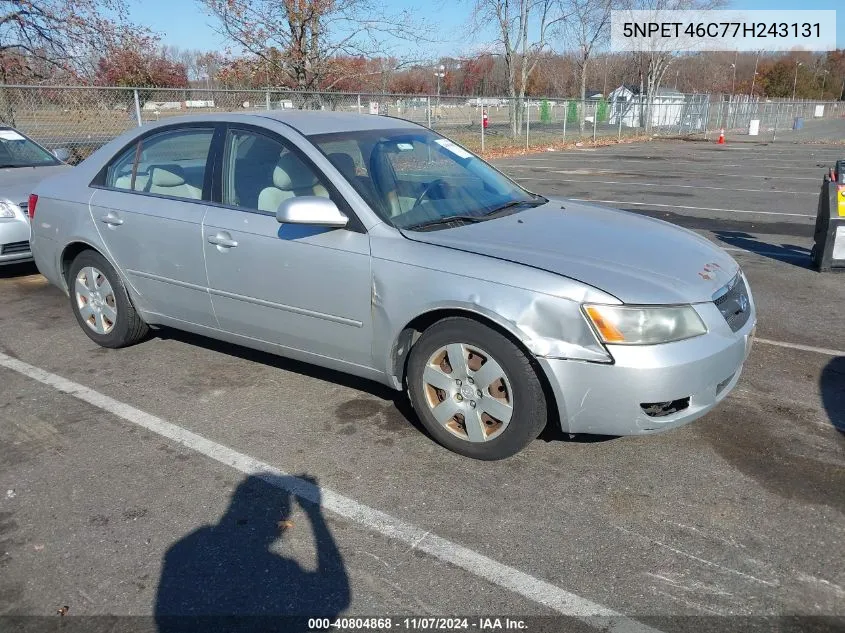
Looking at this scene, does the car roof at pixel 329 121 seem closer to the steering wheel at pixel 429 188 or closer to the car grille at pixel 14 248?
the steering wheel at pixel 429 188

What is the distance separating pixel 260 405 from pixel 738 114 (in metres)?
48.5

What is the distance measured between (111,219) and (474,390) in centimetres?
286

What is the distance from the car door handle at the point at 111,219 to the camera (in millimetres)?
4691

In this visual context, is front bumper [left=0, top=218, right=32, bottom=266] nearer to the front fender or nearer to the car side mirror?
the car side mirror

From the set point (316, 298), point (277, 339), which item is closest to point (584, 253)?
point (316, 298)

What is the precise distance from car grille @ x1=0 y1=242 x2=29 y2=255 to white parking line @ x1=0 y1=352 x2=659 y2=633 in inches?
132

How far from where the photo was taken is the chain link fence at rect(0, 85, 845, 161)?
13430mm

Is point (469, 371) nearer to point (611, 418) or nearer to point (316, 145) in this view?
point (611, 418)

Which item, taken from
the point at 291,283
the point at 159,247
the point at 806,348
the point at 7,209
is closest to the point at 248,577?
the point at 291,283

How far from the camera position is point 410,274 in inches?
137

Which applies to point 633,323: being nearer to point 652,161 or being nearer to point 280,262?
point 280,262

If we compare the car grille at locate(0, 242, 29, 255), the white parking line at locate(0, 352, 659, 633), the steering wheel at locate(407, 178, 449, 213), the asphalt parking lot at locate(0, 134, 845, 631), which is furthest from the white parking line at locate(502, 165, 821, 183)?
the white parking line at locate(0, 352, 659, 633)

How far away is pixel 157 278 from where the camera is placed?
180 inches

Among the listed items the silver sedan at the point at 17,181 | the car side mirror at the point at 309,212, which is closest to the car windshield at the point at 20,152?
the silver sedan at the point at 17,181
